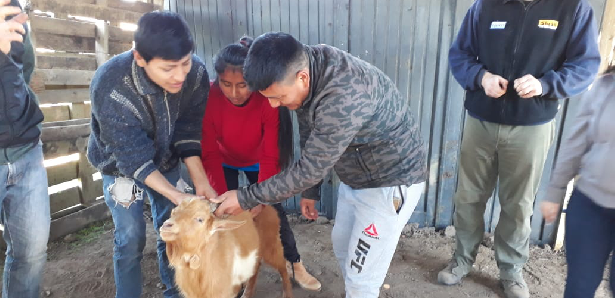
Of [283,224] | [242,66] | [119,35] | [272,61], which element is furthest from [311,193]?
[119,35]

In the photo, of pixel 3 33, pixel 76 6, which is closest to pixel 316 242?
pixel 3 33

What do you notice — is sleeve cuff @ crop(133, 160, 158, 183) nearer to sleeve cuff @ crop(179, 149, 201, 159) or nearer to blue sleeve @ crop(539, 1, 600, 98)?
sleeve cuff @ crop(179, 149, 201, 159)

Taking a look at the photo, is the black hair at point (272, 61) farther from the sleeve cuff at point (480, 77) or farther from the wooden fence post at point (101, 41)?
the wooden fence post at point (101, 41)

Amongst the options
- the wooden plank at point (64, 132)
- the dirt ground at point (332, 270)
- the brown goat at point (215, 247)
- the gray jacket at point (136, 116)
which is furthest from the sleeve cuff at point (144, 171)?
the wooden plank at point (64, 132)

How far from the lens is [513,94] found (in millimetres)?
3154

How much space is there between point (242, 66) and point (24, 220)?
182 cm

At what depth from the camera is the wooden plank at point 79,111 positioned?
506 cm

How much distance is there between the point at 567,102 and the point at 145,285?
A: 483 centimetres

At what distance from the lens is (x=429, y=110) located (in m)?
4.60

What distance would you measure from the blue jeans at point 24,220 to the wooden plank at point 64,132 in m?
2.20

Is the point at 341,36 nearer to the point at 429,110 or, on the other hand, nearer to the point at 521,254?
the point at 429,110

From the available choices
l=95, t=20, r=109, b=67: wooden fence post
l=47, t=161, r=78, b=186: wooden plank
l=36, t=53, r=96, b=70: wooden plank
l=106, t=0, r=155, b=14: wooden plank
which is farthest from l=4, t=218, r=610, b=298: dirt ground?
l=106, t=0, r=155, b=14: wooden plank

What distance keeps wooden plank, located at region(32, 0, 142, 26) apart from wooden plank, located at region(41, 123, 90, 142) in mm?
1424

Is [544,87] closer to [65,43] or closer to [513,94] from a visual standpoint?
[513,94]
